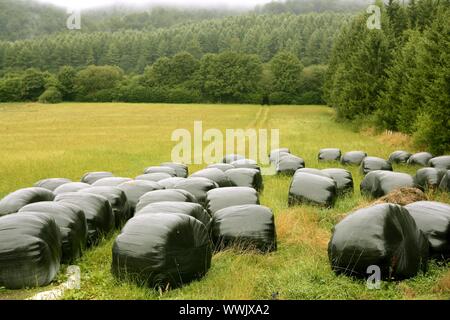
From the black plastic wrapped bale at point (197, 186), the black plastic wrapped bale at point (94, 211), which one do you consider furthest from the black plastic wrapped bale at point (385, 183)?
the black plastic wrapped bale at point (94, 211)

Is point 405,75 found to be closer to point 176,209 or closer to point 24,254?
point 176,209

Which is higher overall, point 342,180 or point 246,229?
point 246,229

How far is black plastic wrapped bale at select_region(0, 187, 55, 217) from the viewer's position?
859 cm

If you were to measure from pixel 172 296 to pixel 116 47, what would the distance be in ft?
405

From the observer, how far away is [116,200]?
948cm

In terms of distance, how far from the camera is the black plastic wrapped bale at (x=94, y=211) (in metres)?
8.38

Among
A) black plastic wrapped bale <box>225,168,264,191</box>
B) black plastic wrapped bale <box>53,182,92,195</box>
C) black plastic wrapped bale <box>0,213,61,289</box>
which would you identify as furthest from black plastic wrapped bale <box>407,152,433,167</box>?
black plastic wrapped bale <box>0,213,61,289</box>

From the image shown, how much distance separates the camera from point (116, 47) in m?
122

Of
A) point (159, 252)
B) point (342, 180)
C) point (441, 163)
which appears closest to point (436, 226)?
point (159, 252)

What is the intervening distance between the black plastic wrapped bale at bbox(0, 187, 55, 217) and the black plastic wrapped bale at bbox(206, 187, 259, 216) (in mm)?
3305

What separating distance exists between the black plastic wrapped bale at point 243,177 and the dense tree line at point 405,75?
10448mm

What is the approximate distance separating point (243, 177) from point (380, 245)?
654 centimetres

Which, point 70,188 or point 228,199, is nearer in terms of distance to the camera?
point 228,199

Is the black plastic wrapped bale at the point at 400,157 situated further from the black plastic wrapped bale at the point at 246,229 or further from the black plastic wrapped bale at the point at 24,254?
the black plastic wrapped bale at the point at 24,254
